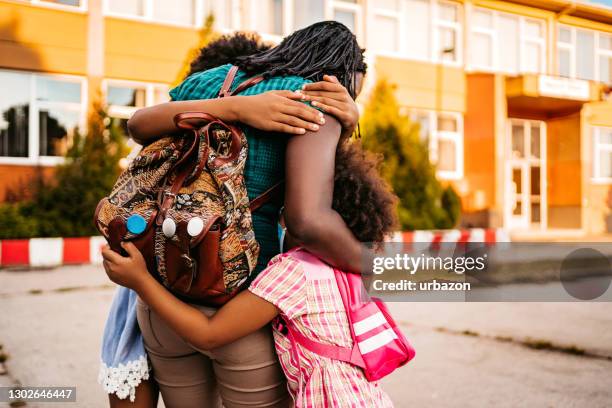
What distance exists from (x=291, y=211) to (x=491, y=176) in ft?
53.3

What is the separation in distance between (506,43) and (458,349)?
1644 cm

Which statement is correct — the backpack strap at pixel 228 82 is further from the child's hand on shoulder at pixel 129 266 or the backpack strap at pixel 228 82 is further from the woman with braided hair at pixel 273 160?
the child's hand on shoulder at pixel 129 266

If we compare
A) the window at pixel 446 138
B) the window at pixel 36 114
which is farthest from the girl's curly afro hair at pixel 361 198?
the window at pixel 446 138

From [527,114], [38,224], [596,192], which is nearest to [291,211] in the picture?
[38,224]

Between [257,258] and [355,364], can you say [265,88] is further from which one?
[355,364]

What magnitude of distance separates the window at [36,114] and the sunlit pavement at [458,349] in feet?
22.0

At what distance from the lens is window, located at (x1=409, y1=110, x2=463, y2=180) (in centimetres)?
1705

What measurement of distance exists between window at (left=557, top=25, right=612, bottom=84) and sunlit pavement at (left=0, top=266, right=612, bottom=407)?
1581 centimetres

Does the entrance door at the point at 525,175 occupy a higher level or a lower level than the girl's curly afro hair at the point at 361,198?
higher

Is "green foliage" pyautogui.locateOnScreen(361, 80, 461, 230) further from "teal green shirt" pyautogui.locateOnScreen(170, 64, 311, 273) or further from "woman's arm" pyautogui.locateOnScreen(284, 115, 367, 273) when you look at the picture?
"woman's arm" pyautogui.locateOnScreen(284, 115, 367, 273)

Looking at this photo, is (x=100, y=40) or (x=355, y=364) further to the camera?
(x=100, y=40)

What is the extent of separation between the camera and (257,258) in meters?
1.46

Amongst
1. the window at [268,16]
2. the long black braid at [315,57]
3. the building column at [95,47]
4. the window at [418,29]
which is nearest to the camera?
the long black braid at [315,57]
